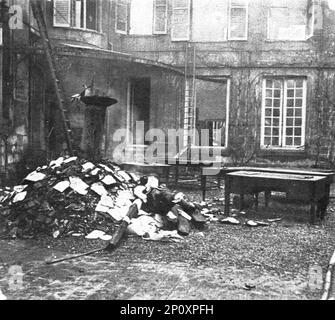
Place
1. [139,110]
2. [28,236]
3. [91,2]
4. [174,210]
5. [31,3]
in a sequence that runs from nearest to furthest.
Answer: [28,236] → [174,210] → [31,3] → [91,2] → [139,110]

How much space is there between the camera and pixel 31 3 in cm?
1118

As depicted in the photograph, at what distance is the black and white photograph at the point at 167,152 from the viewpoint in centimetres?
479

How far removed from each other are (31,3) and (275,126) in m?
8.58

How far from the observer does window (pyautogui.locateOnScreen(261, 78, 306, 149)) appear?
14727 millimetres

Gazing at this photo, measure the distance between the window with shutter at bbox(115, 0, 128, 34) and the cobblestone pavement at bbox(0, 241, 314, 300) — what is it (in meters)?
11.5

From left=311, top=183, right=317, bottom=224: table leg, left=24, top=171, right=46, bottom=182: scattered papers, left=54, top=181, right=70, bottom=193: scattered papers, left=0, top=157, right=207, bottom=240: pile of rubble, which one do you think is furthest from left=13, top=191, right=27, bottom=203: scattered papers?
left=311, top=183, right=317, bottom=224: table leg

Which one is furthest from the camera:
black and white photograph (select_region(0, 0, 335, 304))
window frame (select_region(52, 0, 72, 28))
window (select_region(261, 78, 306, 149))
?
window (select_region(261, 78, 306, 149))

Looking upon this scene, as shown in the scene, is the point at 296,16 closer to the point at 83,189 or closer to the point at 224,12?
the point at 224,12

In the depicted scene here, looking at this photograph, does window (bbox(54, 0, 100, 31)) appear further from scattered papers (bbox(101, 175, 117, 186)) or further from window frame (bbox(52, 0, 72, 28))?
scattered papers (bbox(101, 175, 117, 186))

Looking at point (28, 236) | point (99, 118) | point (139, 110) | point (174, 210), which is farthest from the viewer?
point (139, 110)

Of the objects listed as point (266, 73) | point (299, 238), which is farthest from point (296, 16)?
point (299, 238)

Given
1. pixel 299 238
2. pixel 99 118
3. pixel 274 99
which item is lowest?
pixel 299 238

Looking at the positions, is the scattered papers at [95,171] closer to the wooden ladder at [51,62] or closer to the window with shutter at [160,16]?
the wooden ladder at [51,62]

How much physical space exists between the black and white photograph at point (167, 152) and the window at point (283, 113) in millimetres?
47
